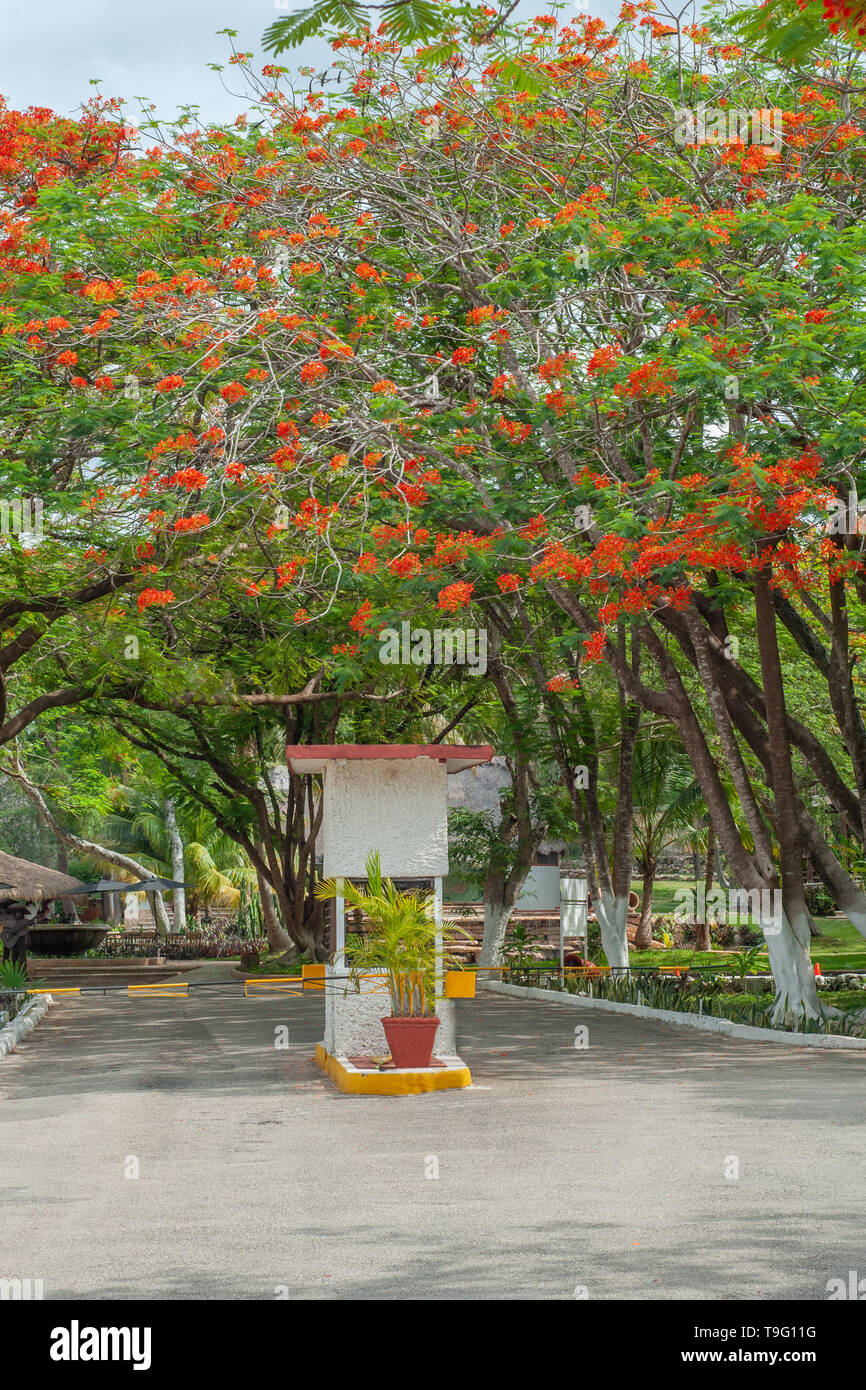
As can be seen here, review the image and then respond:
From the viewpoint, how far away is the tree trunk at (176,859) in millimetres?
34688

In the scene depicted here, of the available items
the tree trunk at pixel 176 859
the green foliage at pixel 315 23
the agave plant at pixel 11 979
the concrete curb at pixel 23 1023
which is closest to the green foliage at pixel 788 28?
the green foliage at pixel 315 23

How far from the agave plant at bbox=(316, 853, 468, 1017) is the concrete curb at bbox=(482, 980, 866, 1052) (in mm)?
3924

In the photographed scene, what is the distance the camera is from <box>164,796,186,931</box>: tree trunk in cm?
3469

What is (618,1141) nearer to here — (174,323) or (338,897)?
(338,897)

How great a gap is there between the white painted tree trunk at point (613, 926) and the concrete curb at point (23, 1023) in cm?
754

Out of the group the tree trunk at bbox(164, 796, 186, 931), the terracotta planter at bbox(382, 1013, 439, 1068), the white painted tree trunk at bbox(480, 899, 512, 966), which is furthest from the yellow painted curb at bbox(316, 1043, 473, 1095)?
the tree trunk at bbox(164, 796, 186, 931)

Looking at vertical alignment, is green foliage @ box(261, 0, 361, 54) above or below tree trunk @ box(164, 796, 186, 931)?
above

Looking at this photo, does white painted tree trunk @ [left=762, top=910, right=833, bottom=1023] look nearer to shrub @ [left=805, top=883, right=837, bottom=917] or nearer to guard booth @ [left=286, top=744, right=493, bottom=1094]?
guard booth @ [left=286, top=744, right=493, bottom=1094]

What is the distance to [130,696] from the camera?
1866 centimetres

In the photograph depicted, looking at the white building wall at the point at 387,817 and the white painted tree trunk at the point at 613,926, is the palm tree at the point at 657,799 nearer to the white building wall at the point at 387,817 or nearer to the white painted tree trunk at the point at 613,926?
the white painted tree trunk at the point at 613,926

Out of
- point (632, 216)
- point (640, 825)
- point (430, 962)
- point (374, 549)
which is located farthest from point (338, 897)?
point (640, 825)

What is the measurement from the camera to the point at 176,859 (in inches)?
1367

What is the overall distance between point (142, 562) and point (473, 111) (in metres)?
5.55

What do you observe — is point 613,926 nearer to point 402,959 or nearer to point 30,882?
point 402,959
